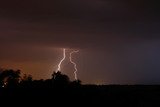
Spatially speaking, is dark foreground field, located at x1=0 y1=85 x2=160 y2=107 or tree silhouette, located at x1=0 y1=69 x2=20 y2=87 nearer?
dark foreground field, located at x1=0 y1=85 x2=160 y2=107

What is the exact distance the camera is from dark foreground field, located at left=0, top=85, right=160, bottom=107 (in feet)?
214

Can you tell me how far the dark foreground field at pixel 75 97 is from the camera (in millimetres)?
65250

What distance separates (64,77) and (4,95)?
1662 centimetres

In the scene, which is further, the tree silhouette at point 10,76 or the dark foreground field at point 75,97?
the tree silhouette at point 10,76

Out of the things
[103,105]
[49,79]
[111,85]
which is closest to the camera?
[103,105]

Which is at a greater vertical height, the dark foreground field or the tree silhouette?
the tree silhouette

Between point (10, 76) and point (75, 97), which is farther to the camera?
point (10, 76)

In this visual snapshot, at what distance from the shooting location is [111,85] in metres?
88.0

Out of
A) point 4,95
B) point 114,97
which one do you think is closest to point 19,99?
point 4,95

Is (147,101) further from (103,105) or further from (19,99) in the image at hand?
(19,99)

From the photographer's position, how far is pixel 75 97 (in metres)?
66.7

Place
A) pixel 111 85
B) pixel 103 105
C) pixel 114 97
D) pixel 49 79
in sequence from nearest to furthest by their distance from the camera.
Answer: pixel 103 105 < pixel 114 97 < pixel 49 79 < pixel 111 85

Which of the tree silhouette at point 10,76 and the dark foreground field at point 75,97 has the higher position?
the tree silhouette at point 10,76

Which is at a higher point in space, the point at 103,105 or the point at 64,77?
the point at 64,77
